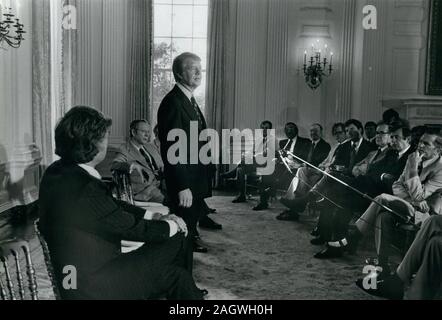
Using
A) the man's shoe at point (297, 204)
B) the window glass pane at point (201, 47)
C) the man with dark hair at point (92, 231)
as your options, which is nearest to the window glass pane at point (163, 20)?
the window glass pane at point (201, 47)

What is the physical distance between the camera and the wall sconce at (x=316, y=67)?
7684 millimetres

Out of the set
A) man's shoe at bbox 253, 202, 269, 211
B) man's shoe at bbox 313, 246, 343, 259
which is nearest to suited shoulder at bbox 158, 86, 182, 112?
man's shoe at bbox 313, 246, 343, 259

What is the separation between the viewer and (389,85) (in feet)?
25.7

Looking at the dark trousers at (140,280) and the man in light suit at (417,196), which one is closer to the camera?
the dark trousers at (140,280)

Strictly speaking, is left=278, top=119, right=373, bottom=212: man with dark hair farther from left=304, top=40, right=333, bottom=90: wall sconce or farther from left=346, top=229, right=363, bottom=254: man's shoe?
left=304, top=40, right=333, bottom=90: wall sconce

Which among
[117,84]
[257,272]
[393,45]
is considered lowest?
[257,272]

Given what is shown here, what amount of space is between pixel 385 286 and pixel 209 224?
237 centimetres

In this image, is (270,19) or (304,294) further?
(270,19)

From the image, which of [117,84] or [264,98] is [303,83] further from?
[117,84]

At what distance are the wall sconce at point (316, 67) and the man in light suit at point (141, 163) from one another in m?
3.99

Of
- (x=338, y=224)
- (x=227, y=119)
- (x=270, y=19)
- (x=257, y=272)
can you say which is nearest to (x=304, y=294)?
(x=257, y=272)

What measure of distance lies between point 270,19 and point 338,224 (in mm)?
4475

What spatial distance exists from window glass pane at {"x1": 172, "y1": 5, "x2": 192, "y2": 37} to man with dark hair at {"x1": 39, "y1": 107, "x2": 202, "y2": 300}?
662 cm

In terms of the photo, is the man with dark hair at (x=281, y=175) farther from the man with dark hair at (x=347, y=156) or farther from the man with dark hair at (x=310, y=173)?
the man with dark hair at (x=347, y=156)
